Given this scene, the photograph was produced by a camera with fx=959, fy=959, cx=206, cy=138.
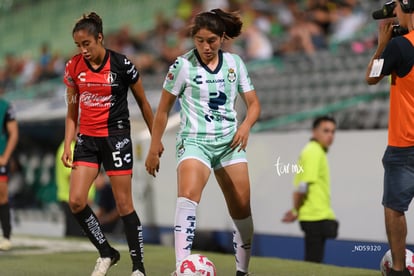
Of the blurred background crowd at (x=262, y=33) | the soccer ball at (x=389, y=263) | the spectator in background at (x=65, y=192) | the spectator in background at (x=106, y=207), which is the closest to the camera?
the soccer ball at (x=389, y=263)

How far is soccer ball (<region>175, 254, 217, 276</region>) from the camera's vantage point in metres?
6.94

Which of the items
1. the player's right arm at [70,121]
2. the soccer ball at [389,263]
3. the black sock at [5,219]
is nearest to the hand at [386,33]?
the soccer ball at [389,263]

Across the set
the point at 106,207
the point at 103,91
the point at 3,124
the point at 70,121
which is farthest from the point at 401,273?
the point at 106,207

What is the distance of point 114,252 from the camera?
8.09 metres

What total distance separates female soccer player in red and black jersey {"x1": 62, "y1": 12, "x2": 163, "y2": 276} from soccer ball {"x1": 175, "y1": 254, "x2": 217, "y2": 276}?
0.91 m

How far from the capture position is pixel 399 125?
22.6ft

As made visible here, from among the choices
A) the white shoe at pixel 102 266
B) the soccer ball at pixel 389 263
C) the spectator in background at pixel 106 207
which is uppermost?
the soccer ball at pixel 389 263

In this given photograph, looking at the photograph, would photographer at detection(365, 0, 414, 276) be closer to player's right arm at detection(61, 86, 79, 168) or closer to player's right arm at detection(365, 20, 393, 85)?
player's right arm at detection(365, 20, 393, 85)

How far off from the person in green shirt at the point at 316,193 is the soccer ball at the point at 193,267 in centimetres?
345

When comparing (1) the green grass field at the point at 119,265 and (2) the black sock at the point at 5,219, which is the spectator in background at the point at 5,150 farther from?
(1) the green grass field at the point at 119,265

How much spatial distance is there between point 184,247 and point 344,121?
7014 mm

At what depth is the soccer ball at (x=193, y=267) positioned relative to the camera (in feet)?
22.8

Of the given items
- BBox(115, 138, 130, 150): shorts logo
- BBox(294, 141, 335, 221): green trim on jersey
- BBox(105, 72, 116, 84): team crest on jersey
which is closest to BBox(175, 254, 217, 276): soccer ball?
BBox(115, 138, 130, 150): shorts logo

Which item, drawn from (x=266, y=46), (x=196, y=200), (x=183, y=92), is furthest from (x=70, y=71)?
(x=266, y=46)
